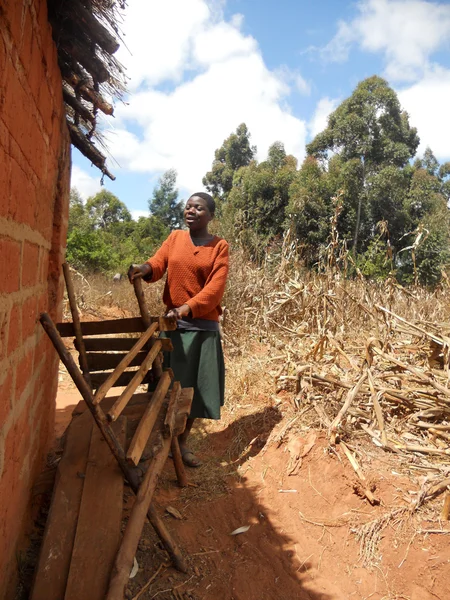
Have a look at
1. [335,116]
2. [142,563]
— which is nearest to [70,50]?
[142,563]

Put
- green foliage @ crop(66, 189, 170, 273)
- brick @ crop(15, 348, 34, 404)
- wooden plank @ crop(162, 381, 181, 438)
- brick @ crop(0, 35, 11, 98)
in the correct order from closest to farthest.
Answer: brick @ crop(0, 35, 11, 98) < brick @ crop(15, 348, 34, 404) < wooden plank @ crop(162, 381, 181, 438) < green foliage @ crop(66, 189, 170, 273)

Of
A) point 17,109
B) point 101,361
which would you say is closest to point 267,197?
point 101,361

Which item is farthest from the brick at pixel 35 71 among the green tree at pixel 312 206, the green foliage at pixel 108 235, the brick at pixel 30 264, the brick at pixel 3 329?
the green tree at pixel 312 206

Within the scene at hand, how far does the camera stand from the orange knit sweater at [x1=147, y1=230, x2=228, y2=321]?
130 inches

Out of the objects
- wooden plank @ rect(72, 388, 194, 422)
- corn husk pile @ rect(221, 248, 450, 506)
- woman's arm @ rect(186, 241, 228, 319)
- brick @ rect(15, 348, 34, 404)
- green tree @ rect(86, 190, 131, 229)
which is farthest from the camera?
green tree @ rect(86, 190, 131, 229)

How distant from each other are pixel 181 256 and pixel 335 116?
1629 centimetres

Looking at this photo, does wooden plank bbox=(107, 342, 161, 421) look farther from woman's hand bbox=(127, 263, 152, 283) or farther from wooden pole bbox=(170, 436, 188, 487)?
wooden pole bbox=(170, 436, 188, 487)

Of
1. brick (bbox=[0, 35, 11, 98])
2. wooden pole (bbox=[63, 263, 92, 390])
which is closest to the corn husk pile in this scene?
wooden pole (bbox=[63, 263, 92, 390])

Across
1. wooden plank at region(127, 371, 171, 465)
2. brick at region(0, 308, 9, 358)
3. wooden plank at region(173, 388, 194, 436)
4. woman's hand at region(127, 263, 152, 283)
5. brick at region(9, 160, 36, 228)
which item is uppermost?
brick at region(9, 160, 36, 228)

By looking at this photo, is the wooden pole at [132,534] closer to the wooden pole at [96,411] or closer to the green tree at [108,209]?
the wooden pole at [96,411]

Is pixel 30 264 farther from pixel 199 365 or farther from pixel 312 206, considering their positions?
pixel 312 206

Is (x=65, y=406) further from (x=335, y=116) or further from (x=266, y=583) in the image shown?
(x=335, y=116)

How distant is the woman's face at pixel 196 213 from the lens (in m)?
3.33

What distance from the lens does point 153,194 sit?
31031 mm
